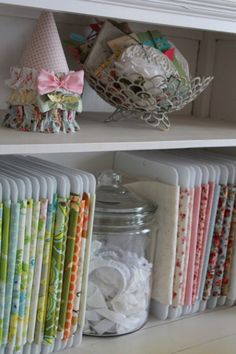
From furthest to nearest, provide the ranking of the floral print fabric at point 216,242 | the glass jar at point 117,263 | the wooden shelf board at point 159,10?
1. the floral print fabric at point 216,242
2. the glass jar at point 117,263
3. the wooden shelf board at point 159,10

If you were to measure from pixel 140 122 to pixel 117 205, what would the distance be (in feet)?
0.69

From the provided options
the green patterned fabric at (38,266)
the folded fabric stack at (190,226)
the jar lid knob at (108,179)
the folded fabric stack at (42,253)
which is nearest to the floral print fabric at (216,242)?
the folded fabric stack at (190,226)

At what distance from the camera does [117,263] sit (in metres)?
1.19

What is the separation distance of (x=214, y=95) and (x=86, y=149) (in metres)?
0.64

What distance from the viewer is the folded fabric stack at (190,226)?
125cm

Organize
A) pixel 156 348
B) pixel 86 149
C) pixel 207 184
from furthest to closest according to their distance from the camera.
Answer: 1. pixel 207 184
2. pixel 156 348
3. pixel 86 149

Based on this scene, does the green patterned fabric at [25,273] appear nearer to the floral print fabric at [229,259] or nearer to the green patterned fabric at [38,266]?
the green patterned fabric at [38,266]

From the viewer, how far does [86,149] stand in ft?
3.27

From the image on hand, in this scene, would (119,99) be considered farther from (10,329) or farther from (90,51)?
(10,329)

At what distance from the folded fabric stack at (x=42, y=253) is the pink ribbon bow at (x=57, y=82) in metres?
0.15

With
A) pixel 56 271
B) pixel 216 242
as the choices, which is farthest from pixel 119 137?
pixel 216 242

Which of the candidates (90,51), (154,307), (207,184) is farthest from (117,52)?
(154,307)

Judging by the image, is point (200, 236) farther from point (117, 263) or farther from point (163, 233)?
A: point (117, 263)

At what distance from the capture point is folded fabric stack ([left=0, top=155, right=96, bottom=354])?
994 mm
